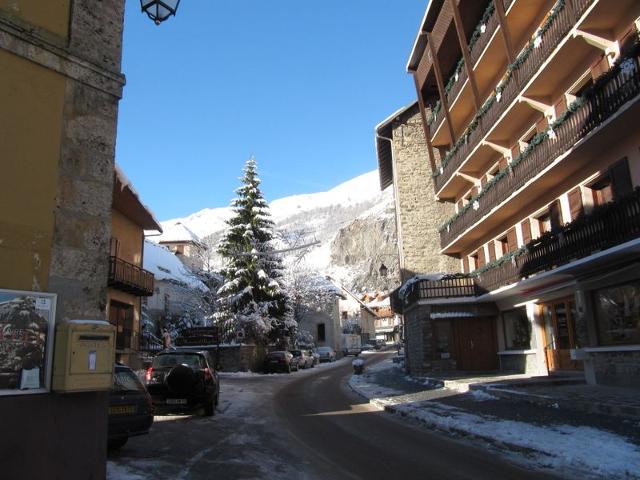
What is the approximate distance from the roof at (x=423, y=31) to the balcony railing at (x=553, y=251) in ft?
41.7

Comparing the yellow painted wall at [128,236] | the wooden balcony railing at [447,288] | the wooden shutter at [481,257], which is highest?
the yellow painted wall at [128,236]

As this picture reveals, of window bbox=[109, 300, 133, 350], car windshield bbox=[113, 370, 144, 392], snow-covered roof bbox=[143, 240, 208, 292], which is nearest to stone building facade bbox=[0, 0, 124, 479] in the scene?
car windshield bbox=[113, 370, 144, 392]

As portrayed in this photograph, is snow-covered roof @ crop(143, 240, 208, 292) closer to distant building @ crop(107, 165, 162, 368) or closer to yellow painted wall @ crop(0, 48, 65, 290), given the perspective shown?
distant building @ crop(107, 165, 162, 368)

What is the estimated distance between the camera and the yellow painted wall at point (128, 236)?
24.9 meters

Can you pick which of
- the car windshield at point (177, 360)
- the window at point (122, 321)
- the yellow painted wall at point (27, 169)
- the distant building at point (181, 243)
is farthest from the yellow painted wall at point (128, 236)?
the distant building at point (181, 243)

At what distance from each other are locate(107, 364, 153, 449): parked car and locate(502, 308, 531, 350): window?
54.8ft

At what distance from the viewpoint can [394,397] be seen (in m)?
16.4

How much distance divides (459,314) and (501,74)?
10.8m

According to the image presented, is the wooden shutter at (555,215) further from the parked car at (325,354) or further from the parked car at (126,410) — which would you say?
the parked car at (325,354)

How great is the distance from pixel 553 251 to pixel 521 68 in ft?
21.8

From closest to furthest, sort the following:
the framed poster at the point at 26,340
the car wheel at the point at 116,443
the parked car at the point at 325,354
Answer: the framed poster at the point at 26,340
the car wheel at the point at 116,443
the parked car at the point at 325,354

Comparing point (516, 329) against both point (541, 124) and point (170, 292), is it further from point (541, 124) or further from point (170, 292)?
point (170, 292)

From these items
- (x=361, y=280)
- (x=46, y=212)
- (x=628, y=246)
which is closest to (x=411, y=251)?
(x=628, y=246)

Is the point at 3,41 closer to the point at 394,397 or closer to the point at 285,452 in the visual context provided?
the point at 285,452
